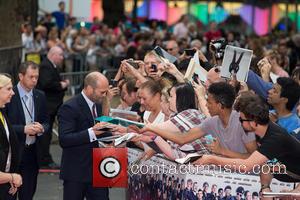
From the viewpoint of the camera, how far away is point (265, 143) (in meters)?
8.56

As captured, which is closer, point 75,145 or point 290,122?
point 290,122

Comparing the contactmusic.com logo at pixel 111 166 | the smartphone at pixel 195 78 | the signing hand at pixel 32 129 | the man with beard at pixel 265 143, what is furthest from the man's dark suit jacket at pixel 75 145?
the man with beard at pixel 265 143

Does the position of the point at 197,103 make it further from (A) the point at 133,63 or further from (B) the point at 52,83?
(B) the point at 52,83

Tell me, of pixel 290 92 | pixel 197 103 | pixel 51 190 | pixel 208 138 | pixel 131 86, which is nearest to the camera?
pixel 208 138

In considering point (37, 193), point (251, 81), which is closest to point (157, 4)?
point (37, 193)

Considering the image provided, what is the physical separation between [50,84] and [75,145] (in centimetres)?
677

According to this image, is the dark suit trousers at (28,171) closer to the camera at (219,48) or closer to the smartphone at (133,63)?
the smartphone at (133,63)

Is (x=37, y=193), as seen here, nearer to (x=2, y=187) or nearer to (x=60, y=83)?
(x=60, y=83)

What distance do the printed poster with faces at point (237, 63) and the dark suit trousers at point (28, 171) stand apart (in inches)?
109

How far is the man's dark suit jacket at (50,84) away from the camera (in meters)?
17.8

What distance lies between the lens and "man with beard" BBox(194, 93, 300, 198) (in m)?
8.55

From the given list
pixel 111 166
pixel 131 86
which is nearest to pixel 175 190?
pixel 111 166

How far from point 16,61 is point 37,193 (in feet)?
16.8

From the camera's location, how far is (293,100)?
10.7m
